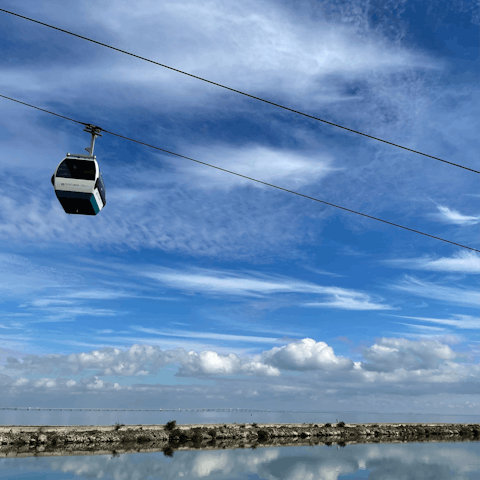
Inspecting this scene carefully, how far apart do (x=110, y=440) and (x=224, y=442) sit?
17040 millimetres

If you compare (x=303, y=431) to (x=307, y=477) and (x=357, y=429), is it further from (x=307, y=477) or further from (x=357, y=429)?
(x=307, y=477)

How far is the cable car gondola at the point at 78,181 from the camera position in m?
16.0

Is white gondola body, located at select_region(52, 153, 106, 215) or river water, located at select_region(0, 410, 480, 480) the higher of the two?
white gondola body, located at select_region(52, 153, 106, 215)

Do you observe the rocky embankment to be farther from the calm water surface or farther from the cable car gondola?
the cable car gondola

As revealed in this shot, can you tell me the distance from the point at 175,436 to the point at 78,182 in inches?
2091

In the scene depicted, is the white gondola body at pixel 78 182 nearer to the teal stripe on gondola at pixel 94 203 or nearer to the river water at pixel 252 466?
the teal stripe on gondola at pixel 94 203

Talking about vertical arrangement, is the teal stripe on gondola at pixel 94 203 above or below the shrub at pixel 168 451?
above

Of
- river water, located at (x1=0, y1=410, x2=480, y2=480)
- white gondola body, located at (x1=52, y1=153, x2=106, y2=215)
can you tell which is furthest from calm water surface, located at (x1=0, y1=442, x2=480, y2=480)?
white gondola body, located at (x1=52, y1=153, x2=106, y2=215)

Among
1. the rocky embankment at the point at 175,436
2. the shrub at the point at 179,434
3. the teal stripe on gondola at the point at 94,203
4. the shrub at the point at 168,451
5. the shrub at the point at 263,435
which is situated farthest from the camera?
the shrub at the point at 263,435

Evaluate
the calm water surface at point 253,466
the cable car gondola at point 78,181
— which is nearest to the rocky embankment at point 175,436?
the calm water surface at point 253,466

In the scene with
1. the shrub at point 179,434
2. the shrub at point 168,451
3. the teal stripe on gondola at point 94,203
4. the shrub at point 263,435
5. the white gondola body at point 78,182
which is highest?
the white gondola body at point 78,182

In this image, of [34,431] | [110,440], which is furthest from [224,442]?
[34,431]

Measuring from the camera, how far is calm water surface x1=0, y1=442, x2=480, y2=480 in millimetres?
34531

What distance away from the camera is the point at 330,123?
1291 cm
